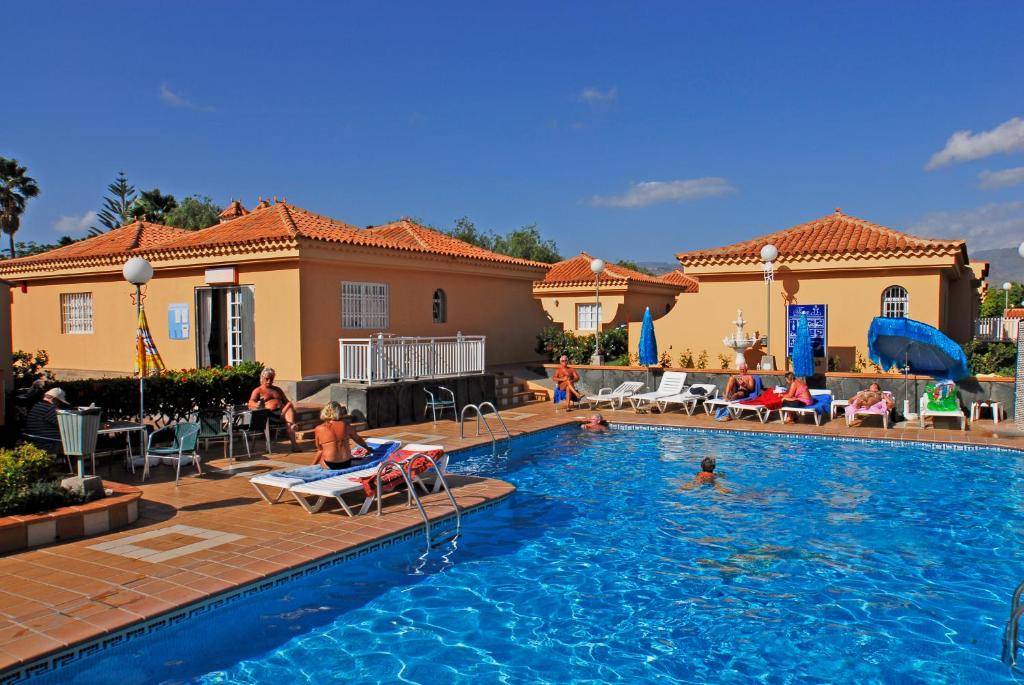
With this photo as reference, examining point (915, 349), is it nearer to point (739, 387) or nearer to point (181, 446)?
point (739, 387)

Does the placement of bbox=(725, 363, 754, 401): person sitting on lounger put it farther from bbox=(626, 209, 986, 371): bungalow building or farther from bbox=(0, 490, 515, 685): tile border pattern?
bbox=(0, 490, 515, 685): tile border pattern

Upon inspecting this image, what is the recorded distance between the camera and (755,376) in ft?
60.7

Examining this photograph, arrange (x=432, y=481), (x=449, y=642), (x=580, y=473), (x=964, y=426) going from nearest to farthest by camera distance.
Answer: (x=449, y=642)
(x=432, y=481)
(x=580, y=473)
(x=964, y=426)

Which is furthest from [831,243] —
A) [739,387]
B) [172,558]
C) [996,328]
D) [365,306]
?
[996,328]

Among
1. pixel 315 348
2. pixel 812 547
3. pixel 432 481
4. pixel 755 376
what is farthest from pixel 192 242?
pixel 812 547

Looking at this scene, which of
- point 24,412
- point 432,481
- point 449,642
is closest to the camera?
point 449,642

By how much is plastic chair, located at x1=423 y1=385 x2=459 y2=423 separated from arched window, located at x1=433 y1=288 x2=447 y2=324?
159 inches

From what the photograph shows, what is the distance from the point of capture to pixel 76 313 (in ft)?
72.3

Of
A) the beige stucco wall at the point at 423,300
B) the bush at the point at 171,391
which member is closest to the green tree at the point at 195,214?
the beige stucco wall at the point at 423,300

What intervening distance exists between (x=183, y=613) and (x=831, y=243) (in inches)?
719

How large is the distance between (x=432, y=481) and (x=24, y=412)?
6.19 meters

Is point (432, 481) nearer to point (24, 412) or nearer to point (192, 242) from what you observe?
point (24, 412)

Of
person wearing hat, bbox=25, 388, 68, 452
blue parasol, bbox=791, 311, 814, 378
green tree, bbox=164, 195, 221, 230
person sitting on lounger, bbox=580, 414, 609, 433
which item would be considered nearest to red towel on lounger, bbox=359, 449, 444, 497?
person wearing hat, bbox=25, 388, 68, 452

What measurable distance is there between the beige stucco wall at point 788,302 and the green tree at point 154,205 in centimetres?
3309
